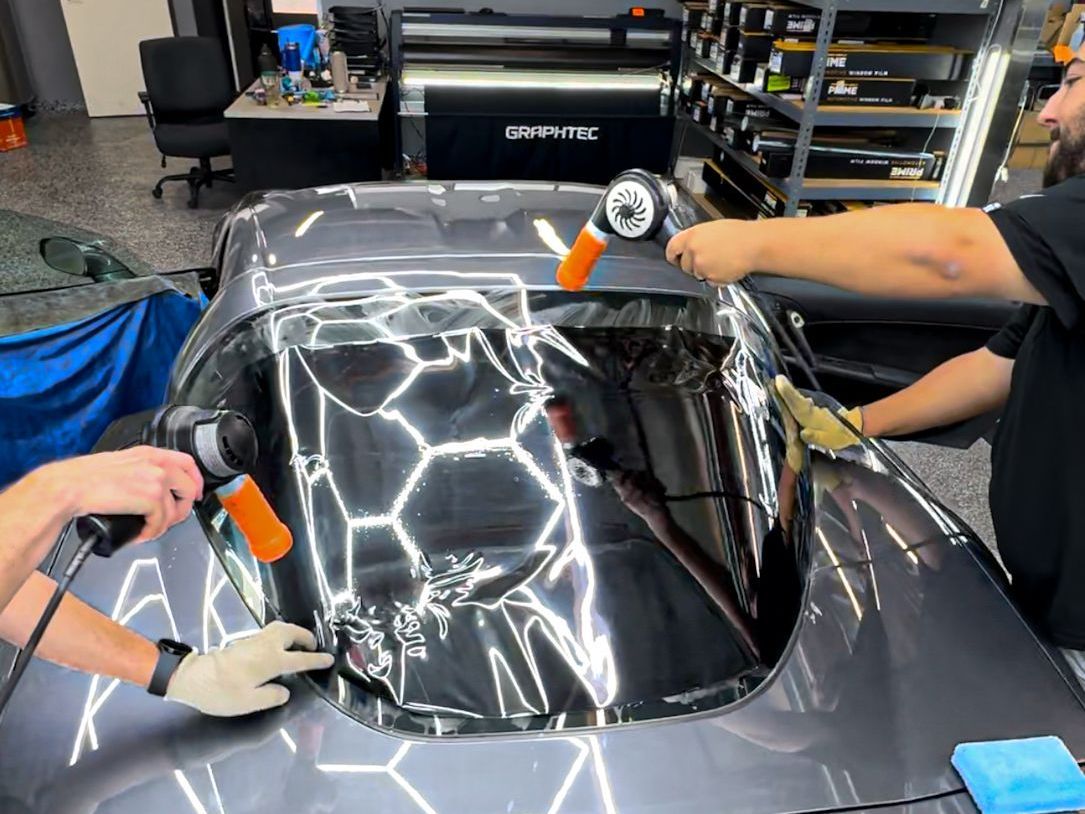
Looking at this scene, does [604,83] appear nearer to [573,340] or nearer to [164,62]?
[164,62]

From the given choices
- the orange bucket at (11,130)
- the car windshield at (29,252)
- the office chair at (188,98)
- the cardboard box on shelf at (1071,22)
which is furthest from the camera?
the orange bucket at (11,130)

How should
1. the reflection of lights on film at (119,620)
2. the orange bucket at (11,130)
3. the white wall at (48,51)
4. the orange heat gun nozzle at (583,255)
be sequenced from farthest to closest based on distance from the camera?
the white wall at (48,51) < the orange bucket at (11,130) < the orange heat gun nozzle at (583,255) < the reflection of lights on film at (119,620)

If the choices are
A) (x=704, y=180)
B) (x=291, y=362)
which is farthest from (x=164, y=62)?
(x=291, y=362)

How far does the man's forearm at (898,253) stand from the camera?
97 centimetres

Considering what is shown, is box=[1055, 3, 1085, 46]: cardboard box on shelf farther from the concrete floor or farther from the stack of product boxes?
the concrete floor

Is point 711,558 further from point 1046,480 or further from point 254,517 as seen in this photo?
point 254,517

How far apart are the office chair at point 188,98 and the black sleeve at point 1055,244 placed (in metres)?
4.69

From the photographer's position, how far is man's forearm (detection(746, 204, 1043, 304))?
975 mm

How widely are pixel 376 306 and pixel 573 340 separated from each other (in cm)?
45

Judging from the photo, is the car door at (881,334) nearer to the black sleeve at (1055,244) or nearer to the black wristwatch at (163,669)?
the black sleeve at (1055,244)

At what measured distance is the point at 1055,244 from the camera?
936 millimetres

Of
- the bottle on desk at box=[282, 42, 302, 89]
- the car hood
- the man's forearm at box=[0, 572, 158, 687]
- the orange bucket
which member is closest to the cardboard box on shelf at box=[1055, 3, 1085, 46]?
the car hood

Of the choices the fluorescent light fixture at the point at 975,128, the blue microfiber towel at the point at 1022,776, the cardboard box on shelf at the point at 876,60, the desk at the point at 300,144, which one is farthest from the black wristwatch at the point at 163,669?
the desk at the point at 300,144

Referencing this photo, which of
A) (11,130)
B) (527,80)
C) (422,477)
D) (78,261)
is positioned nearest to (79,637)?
(422,477)
